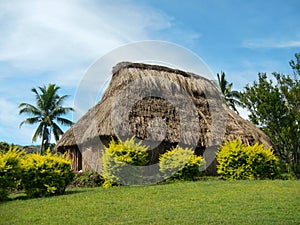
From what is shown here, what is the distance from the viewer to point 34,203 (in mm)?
10141

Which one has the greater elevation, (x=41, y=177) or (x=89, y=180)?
(x=41, y=177)

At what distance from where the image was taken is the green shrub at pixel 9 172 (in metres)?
11.3

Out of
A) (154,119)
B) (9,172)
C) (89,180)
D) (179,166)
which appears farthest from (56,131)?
(9,172)

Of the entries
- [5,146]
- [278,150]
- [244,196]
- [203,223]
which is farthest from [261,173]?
[5,146]

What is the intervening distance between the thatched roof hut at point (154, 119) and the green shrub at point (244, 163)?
282 centimetres

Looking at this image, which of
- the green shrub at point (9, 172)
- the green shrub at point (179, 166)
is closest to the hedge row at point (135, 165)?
the green shrub at point (179, 166)

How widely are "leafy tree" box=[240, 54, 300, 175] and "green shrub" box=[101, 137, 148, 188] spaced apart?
1078cm

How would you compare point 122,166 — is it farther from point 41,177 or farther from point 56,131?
point 56,131

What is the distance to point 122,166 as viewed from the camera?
1320 centimetres

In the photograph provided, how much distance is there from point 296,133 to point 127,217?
647 inches

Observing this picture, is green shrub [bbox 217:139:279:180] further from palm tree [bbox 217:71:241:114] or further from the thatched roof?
palm tree [bbox 217:71:241:114]

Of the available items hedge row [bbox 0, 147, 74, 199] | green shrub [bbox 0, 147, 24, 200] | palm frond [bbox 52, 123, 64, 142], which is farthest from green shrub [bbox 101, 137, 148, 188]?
palm frond [bbox 52, 123, 64, 142]

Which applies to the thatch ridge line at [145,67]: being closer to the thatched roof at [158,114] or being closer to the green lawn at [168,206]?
the thatched roof at [158,114]

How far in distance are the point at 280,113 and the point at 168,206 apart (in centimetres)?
1466
